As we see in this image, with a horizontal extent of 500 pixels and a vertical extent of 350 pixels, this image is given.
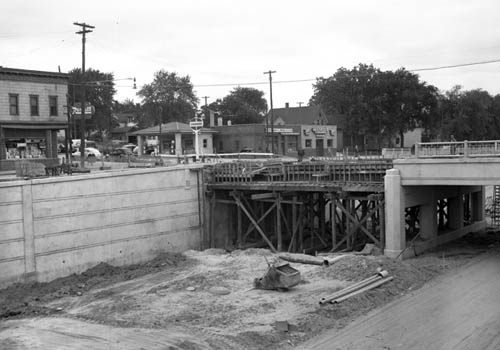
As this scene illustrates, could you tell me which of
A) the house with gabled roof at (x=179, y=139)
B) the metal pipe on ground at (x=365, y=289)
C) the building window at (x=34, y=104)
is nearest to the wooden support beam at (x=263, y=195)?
the metal pipe on ground at (x=365, y=289)

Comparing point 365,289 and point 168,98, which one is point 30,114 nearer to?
point 365,289

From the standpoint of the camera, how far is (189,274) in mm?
26219

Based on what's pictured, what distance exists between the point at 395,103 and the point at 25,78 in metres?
53.1

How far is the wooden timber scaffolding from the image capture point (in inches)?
1182

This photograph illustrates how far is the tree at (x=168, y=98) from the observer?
116688 mm

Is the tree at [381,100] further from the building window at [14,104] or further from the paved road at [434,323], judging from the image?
the paved road at [434,323]

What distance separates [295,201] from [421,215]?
6655mm

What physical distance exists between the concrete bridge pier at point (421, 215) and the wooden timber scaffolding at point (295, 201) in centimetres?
91

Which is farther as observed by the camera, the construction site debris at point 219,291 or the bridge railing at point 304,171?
the bridge railing at point 304,171

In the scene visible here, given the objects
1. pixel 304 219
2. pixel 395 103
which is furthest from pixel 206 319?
pixel 395 103

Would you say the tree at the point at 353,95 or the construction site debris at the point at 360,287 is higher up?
the tree at the point at 353,95

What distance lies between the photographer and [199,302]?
21031mm

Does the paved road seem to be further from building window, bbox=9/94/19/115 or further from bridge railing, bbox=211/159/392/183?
building window, bbox=9/94/19/115

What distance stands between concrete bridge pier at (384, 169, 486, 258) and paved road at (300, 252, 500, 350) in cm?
527
